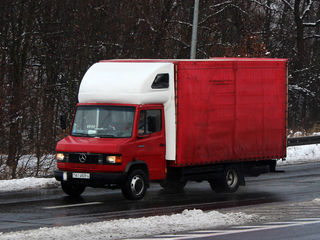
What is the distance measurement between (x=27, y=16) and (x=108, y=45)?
175 inches

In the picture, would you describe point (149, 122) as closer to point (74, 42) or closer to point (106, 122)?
point (106, 122)

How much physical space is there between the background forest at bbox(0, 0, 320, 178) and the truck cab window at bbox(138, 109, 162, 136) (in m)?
7.06

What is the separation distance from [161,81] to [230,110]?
2173mm

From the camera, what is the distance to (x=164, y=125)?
677 inches

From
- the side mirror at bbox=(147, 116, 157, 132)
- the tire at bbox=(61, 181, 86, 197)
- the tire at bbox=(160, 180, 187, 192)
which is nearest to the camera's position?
the side mirror at bbox=(147, 116, 157, 132)

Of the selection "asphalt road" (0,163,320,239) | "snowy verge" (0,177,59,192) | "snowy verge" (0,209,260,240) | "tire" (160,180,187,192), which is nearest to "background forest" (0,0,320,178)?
"snowy verge" (0,177,59,192)

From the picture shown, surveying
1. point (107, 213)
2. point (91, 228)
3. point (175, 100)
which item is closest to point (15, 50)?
point (175, 100)

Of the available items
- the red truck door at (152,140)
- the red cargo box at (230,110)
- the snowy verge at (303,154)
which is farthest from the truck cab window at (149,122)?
the snowy verge at (303,154)

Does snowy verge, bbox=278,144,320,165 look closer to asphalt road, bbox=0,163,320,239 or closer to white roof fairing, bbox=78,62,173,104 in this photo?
asphalt road, bbox=0,163,320,239

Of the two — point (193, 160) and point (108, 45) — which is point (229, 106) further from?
point (108, 45)

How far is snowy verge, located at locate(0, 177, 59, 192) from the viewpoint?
1864 centimetres

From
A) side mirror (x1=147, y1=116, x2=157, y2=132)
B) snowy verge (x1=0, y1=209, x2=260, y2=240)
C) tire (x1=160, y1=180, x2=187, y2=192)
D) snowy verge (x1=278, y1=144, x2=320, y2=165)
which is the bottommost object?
snowy verge (x1=0, y1=209, x2=260, y2=240)

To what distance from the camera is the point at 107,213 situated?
14.5m

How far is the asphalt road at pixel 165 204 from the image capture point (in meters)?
13.3
